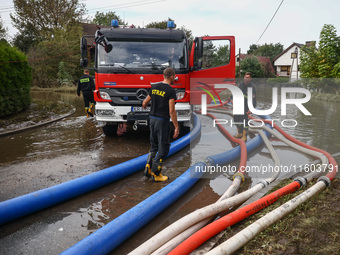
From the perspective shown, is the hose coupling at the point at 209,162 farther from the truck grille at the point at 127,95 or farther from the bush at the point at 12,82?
the bush at the point at 12,82

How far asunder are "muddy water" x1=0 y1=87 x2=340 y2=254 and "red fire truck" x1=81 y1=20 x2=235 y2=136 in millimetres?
940

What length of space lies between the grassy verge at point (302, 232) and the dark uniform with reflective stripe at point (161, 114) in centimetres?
197

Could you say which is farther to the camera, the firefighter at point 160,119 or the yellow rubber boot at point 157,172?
the yellow rubber boot at point 157,172

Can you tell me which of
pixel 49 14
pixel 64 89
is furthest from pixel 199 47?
pixel 49 14

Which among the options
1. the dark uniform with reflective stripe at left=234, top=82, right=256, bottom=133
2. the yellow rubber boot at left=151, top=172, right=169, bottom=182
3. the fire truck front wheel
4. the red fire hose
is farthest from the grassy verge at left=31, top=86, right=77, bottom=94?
the red fire hose

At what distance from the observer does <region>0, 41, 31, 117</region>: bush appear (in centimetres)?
1070

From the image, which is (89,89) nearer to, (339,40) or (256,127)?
(256,127)

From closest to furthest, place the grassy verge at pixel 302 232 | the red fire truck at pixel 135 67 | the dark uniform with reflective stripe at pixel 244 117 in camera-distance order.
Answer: the grassy verge at pixel 302 232
the red fire truck at pixel 135 67
the dark uniform with reflective stripe at pixel 244 117

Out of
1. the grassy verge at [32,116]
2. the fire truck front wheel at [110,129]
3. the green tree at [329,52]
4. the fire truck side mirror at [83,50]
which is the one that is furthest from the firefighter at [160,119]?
the green tree at [329,52]

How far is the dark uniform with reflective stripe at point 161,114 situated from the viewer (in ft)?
16.0

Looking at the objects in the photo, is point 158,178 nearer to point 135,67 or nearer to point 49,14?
point 135,67

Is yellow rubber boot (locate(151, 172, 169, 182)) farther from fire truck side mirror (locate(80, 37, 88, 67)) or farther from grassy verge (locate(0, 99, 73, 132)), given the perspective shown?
grassy verge (locate(0, 99, 73, 132))

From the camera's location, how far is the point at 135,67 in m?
7.26

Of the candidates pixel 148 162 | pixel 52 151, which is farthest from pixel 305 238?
pixel 52 151
